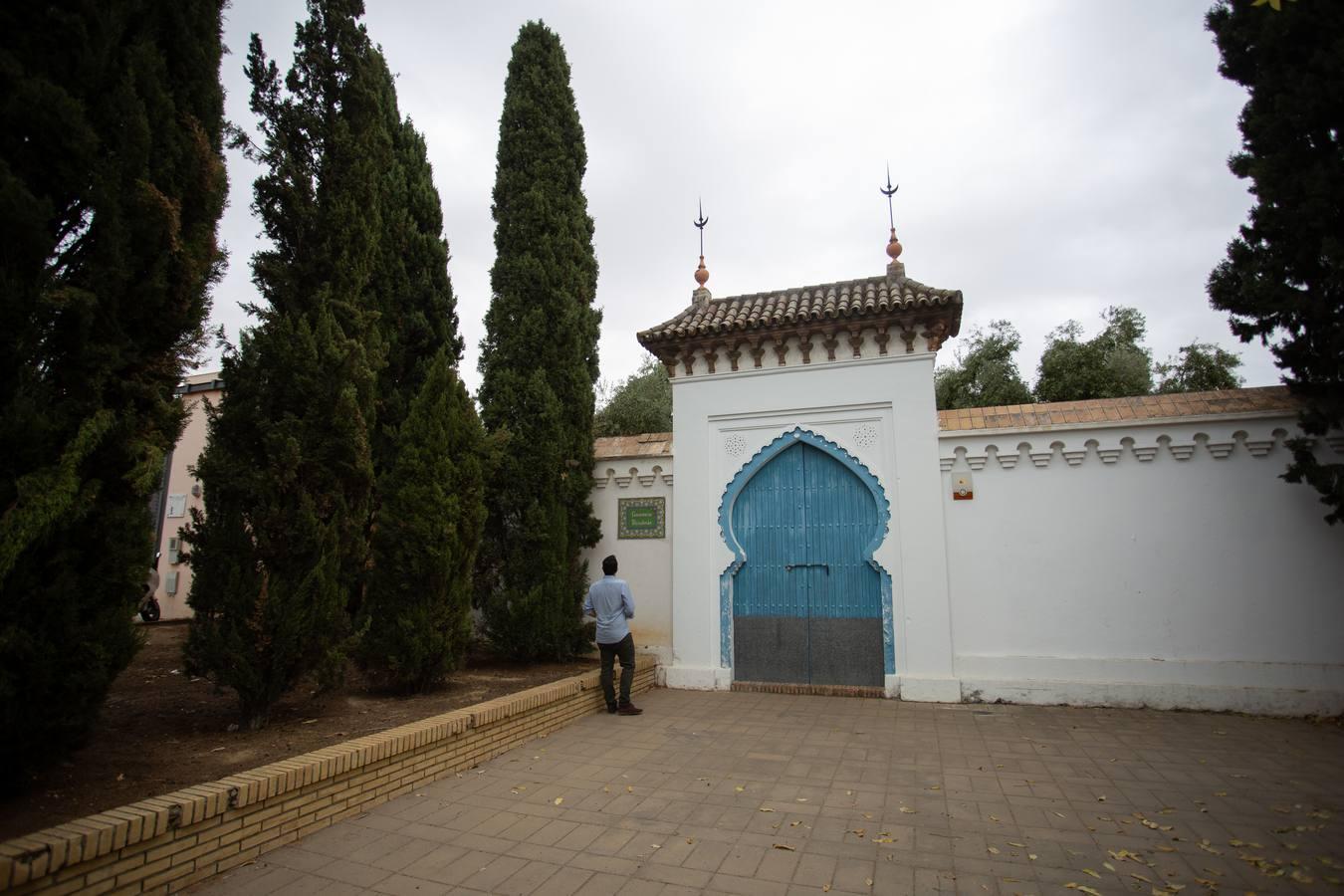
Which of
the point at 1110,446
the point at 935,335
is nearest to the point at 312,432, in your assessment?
the point at 935,335

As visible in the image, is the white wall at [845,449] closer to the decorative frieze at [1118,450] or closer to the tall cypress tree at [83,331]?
the decorative frieze at [1118,450]

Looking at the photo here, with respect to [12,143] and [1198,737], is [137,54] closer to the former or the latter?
[12,143]

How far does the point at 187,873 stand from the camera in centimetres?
337

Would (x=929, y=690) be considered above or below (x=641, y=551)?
below

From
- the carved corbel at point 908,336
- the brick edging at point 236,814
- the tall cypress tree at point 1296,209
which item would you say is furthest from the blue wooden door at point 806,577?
the tall cypress tree at point 1296,209

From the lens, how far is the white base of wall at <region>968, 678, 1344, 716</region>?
22.4 feet

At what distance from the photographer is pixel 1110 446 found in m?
7.72

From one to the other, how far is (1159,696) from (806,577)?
385cm

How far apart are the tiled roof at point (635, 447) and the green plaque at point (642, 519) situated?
0.65m

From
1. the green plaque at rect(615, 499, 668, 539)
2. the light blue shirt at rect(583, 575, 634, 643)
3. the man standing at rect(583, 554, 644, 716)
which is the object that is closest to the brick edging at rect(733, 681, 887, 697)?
the man standing at rect(583, 554, 644, 716)

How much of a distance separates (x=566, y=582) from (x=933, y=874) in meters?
6.08

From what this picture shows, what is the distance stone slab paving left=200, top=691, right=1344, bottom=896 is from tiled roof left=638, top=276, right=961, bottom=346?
4.75 meters

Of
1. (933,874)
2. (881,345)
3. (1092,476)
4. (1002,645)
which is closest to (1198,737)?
(1002,645)

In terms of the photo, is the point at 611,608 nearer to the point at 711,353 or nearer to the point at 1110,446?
the point at 711,353
